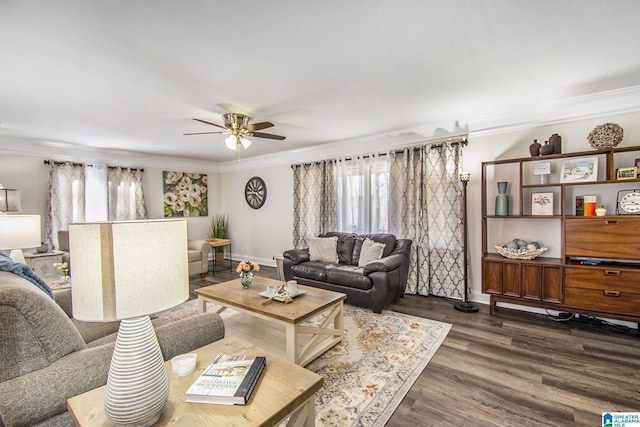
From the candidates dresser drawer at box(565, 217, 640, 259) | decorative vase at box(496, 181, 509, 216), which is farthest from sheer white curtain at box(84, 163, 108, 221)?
dresser drawer at box(565, 217, 640, 259)

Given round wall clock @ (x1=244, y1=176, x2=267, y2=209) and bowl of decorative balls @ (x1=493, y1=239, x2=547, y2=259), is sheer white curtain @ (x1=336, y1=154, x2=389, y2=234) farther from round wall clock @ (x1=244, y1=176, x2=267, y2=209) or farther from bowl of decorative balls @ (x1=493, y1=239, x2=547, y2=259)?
round wall clock @ (x1=244, y1=176, x2=267, y2=209)

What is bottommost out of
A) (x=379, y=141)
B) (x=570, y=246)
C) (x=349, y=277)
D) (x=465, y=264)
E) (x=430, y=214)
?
(x=349, y=277)

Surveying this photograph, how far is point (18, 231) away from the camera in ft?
7.33

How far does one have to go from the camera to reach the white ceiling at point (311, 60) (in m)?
1.77

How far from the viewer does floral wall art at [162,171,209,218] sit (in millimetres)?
6586

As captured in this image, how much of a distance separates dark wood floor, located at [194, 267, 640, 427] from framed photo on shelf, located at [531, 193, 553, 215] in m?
1.28

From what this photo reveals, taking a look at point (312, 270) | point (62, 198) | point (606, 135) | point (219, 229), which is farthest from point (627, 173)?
point (62, 198)

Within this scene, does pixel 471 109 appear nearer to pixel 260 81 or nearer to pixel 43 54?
pixel 260 81

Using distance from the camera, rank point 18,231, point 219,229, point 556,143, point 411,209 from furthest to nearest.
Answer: point 219,229 → point 411,209 → point 556,143 → point 18,231

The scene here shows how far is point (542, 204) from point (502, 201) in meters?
0.41

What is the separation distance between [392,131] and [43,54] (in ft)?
13.1

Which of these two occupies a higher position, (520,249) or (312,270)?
(520,249)

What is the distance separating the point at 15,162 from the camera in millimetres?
4684

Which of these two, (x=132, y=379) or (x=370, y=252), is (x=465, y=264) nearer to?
(x=370, y=252)
